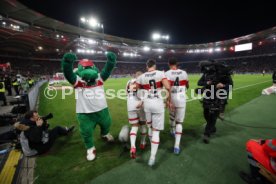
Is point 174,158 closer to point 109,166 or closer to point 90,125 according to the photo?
point 109,166

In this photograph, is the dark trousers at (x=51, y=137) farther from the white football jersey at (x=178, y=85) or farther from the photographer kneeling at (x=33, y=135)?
the white football jersey at (x=178, y=85)

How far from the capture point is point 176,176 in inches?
112

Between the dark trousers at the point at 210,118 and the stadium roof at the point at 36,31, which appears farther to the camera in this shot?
the stadium roof at the point at 36,31

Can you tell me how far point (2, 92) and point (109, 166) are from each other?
33.7ft

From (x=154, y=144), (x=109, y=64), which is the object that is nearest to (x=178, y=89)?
(x=154, y=144)

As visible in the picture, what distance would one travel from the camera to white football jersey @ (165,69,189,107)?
3.89 m

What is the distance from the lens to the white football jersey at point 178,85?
153 inches

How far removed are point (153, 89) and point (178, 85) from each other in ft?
3.16

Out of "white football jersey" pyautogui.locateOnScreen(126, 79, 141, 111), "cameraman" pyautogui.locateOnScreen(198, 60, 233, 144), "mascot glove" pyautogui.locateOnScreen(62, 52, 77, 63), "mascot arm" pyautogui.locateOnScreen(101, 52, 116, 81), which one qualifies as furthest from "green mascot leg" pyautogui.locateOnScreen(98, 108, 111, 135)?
"cameraman" pyautogui.locateOnScreen(198, 60, 233, 144)

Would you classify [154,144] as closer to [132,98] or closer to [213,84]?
[132,98]

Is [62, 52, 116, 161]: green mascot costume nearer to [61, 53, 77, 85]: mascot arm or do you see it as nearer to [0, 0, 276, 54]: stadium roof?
[61, 53, 77, 85]: mascot arm

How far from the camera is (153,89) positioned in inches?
129

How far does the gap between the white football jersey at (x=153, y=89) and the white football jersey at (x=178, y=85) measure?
0.69 metres

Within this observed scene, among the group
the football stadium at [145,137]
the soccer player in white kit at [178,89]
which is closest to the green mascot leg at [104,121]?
the football stadium at [145,137]
